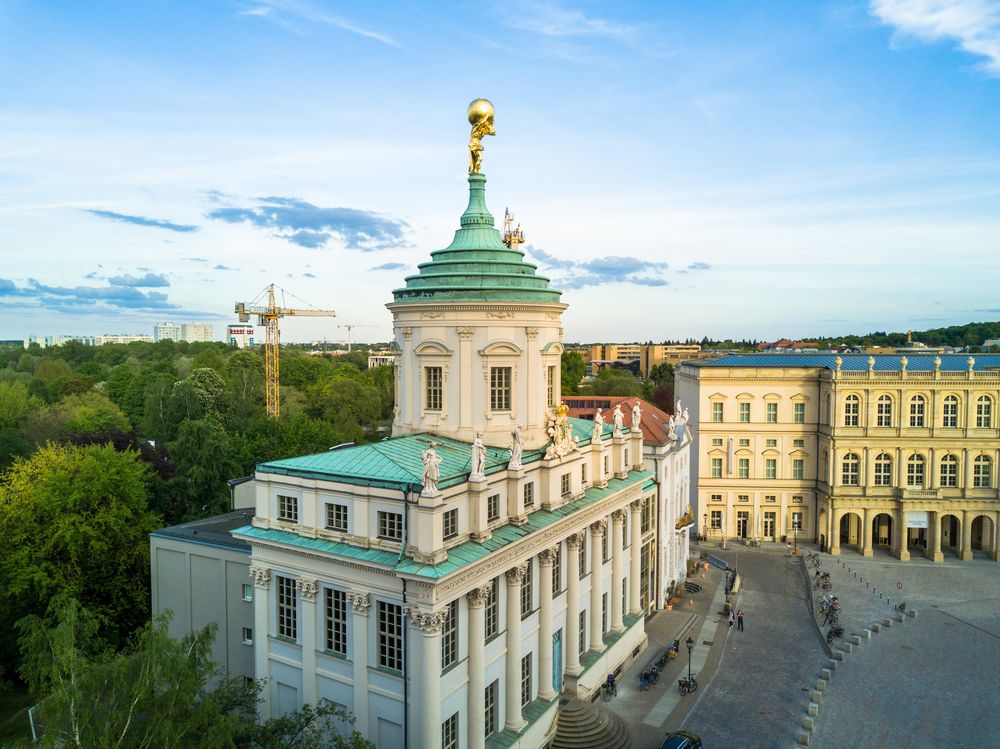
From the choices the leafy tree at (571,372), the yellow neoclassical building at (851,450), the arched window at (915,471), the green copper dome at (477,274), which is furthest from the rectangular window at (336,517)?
the leafy tree at (571,372)

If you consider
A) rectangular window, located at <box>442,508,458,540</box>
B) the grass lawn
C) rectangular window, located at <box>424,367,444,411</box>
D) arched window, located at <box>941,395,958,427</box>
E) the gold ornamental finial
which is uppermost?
the gold ornamental finial

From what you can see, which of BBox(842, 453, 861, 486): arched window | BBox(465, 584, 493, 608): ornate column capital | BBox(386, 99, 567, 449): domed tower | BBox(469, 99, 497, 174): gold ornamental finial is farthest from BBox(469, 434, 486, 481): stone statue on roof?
BBox(842, 453, 861, 486): arched window

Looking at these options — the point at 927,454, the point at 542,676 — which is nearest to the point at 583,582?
the point at 542,676

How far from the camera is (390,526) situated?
1025 inches

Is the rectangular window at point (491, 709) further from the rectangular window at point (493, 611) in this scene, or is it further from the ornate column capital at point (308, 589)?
the ornate column capital at point (308, 589)

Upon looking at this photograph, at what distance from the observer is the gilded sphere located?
3541cm

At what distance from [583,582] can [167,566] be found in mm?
21914

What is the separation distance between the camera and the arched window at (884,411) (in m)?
63.0

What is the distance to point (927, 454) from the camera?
204ft

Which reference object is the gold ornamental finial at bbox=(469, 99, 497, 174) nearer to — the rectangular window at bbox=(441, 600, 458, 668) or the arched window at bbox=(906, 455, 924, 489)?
the rectangular window at bbox=(441, 600, 458, 668)

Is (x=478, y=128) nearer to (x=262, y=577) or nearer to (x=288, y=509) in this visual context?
(x=288, y=509)

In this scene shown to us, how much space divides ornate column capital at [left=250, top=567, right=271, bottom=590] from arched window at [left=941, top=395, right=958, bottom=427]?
5952 centimetres

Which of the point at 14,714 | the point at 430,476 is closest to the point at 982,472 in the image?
the point at 430,476

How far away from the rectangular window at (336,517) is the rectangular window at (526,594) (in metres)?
8.66
